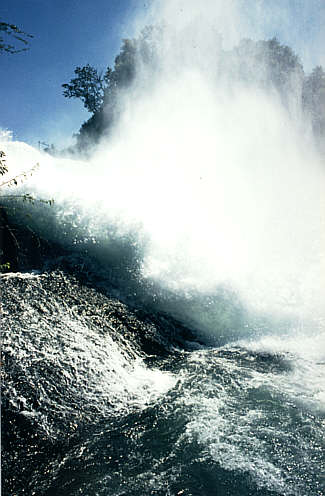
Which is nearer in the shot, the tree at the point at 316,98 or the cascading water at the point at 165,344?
the cascading water at the point at 165,344

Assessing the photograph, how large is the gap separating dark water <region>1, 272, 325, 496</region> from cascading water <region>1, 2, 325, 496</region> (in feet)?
0.07

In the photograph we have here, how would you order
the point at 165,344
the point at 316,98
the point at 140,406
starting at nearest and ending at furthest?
the point at 140,406 < the point at 165,344 < the point at 316,98

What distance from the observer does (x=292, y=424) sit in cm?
401

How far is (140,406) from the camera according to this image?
173 inches

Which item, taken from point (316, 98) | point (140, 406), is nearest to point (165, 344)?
point (140, 406)

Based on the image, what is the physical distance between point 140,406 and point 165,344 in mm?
1737

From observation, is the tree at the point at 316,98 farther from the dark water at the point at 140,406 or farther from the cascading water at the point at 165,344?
the dark water at the point at 140,406

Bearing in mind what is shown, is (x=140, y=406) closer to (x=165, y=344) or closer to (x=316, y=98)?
(x=165, y=344)

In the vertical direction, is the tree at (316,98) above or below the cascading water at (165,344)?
above

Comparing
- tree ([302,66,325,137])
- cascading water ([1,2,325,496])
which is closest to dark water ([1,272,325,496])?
cascading water ([1,2,325,496])

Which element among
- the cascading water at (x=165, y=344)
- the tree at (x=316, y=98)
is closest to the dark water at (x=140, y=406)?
the cascading water at (x=165, y=344)

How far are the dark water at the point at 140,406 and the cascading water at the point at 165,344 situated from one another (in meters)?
0.02

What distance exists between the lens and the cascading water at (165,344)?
342 cm

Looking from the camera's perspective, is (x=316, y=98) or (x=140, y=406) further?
(x=316, y=98)
